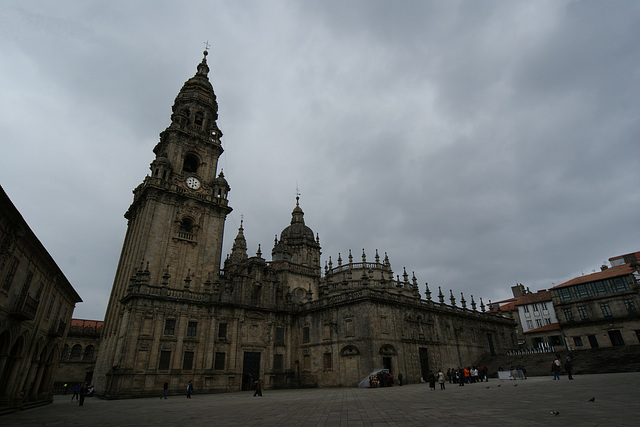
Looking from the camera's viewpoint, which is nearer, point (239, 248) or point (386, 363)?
point (386, 363)

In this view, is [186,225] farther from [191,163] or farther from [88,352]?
[88,352]

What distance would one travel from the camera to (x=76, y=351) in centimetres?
4619

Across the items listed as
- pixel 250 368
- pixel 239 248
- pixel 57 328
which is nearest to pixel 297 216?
pixel 239 248

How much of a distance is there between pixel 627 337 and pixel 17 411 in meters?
57.5

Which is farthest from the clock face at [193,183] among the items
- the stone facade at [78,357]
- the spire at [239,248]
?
the stone facade at [78,357]

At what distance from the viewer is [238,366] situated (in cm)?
3256

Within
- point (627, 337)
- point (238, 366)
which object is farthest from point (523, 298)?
point (238, 366)

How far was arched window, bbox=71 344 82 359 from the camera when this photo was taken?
1801 inches

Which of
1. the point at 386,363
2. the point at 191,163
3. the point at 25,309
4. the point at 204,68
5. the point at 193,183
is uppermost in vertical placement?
the point at 204,68

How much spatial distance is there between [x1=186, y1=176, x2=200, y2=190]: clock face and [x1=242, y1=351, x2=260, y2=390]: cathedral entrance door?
19152 mm

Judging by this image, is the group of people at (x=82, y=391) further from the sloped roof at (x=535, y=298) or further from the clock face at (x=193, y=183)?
the sloped roof at (x=535, y=298)

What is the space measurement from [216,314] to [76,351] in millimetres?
28079

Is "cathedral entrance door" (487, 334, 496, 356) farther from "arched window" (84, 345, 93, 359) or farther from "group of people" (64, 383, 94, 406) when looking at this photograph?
"arched window" (84, 345, 93, 359)

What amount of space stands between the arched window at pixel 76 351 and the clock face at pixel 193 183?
28.3m
